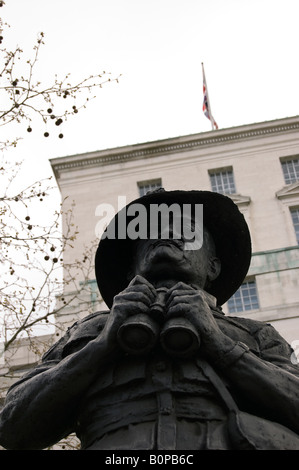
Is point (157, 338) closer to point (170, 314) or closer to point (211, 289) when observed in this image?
point (170, 314)

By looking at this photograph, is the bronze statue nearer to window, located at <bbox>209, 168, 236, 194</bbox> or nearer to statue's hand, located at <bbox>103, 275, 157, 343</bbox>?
statue's hand, located at <bbox>103, 275, 157, 343</bbox>

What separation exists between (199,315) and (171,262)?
0.88 meters

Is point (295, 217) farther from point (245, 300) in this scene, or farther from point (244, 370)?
point (244, 370)

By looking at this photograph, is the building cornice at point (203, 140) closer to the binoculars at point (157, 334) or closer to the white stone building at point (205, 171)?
the white stone building at point (205, 171)

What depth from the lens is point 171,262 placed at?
4.98m

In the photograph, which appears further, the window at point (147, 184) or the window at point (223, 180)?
the window at point (147, 184)

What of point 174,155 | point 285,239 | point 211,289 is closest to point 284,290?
point 285,239

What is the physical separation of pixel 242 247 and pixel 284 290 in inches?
1255

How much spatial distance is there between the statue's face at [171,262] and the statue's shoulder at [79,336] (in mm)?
436

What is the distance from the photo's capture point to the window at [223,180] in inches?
1940

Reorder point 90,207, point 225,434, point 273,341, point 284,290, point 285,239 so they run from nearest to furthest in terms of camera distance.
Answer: point 225,434 → point 273,341 → point 284,290 → point 285,239 → point 90,207

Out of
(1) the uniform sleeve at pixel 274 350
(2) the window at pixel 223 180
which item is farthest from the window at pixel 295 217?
(1) the uniform sleeve at pixel 274 350

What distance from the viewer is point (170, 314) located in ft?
13.6

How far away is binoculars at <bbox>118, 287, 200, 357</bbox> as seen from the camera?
4.09m
